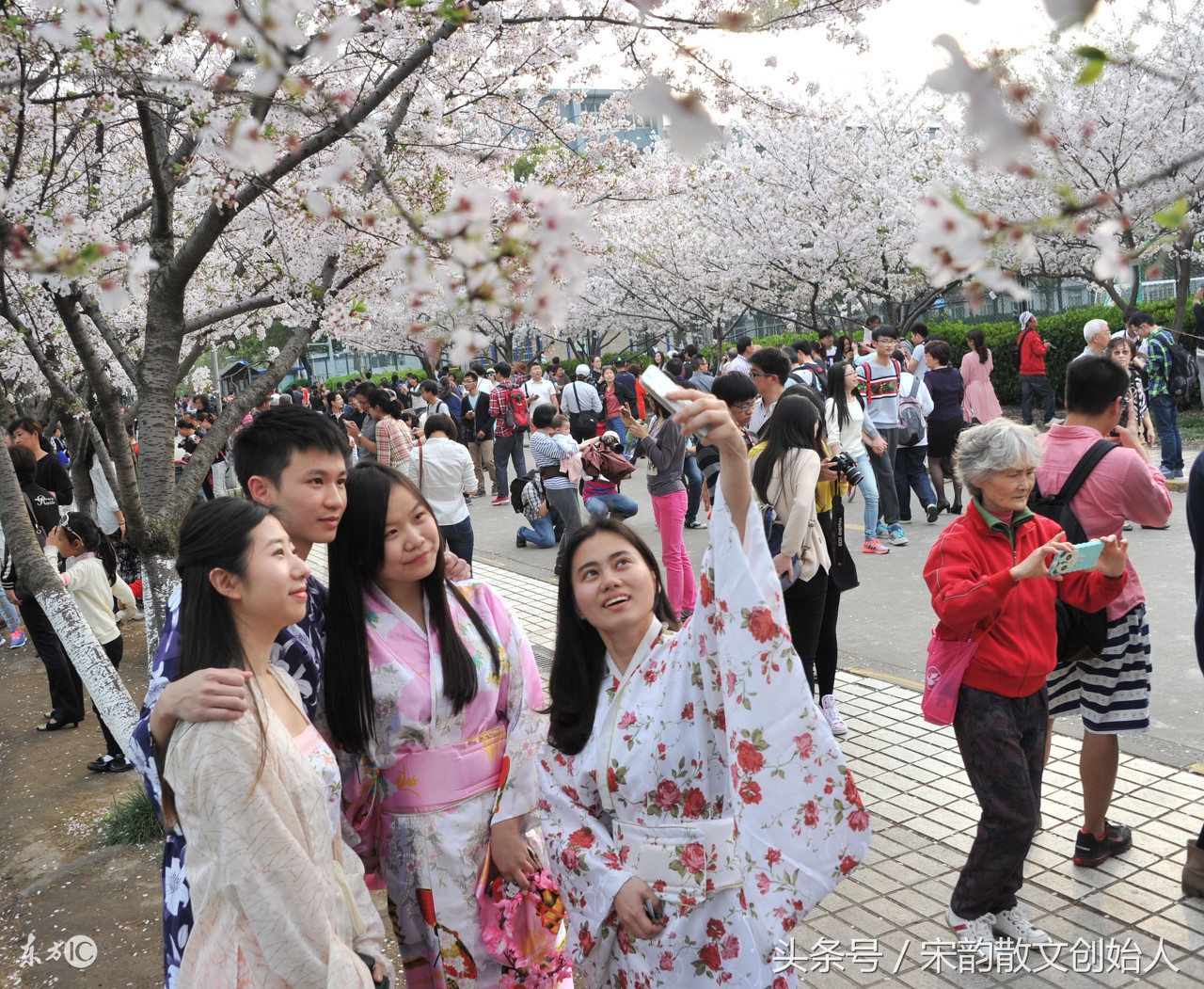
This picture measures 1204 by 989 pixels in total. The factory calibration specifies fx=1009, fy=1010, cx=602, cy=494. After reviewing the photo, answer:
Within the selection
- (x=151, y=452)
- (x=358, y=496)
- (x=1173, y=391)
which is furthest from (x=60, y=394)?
(x=1173, y=391)

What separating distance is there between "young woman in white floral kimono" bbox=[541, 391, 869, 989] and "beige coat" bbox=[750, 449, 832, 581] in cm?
210

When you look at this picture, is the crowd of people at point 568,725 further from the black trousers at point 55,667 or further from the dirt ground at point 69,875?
the black trousers at point 55,667

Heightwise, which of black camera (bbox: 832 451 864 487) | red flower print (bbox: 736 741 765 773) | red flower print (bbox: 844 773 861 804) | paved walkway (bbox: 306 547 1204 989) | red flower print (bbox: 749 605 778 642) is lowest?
paved walkway (bbox: 306 547 1204 989)

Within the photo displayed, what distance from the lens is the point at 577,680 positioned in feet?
8.02

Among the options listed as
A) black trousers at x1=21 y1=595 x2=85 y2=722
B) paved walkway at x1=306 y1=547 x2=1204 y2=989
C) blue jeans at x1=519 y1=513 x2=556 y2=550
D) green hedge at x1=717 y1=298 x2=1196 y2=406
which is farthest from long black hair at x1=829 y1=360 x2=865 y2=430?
green hedge at x1=717 y1=298 x2=1196 y2=406

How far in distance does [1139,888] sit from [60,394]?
214 inches

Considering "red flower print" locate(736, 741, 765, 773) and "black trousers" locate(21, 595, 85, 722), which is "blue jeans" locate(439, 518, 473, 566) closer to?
"black trousers" locate(21, 595, 85, 722)

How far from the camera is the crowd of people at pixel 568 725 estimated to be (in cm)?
205

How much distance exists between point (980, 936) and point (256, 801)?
2358mm

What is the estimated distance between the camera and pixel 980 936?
3.18 m

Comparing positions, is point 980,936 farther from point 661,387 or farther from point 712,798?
point 661,387

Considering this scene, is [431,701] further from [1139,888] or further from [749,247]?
[749,247]

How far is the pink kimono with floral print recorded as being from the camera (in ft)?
8.32

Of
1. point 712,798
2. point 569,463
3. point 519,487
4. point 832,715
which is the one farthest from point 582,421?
point 712,798
